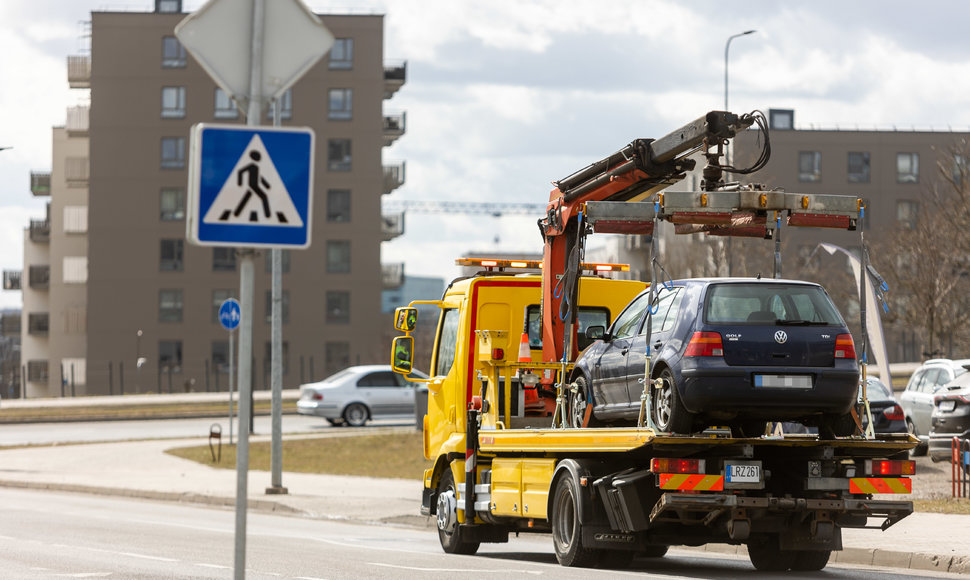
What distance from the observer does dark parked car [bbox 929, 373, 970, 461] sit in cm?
2123

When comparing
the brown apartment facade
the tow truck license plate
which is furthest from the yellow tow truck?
the brown apartment facade

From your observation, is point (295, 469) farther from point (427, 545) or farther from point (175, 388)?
point (175, 388)

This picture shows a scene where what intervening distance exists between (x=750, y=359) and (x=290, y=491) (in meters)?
14.3

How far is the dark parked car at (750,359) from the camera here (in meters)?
11.9

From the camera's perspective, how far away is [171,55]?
260 feet

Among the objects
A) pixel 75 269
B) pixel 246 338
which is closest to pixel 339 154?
pixel 75 269

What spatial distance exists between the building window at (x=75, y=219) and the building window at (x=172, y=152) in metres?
7.08

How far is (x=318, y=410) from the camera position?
135 feet

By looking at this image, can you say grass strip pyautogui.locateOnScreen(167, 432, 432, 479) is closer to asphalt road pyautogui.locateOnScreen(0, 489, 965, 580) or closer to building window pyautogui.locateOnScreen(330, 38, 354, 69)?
asphalt road pyautogui.locateOnScreen(0, 489, 965, 580)

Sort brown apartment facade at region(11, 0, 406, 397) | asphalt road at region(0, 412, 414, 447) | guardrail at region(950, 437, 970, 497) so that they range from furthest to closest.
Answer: brown apartment facade at region(11, 0, 406, 397) < asphalt road at region(0, 412, 414, 447) < guardrail at region(950, 437, 970, 497)

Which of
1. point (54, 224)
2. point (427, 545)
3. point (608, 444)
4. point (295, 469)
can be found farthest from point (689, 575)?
point (54, 224)

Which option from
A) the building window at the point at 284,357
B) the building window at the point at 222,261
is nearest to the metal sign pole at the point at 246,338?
the building window at the point at 284,357

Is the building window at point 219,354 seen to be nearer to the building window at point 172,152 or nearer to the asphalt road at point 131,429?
the building window at point 172,152

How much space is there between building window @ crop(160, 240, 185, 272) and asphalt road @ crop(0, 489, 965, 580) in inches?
2302
